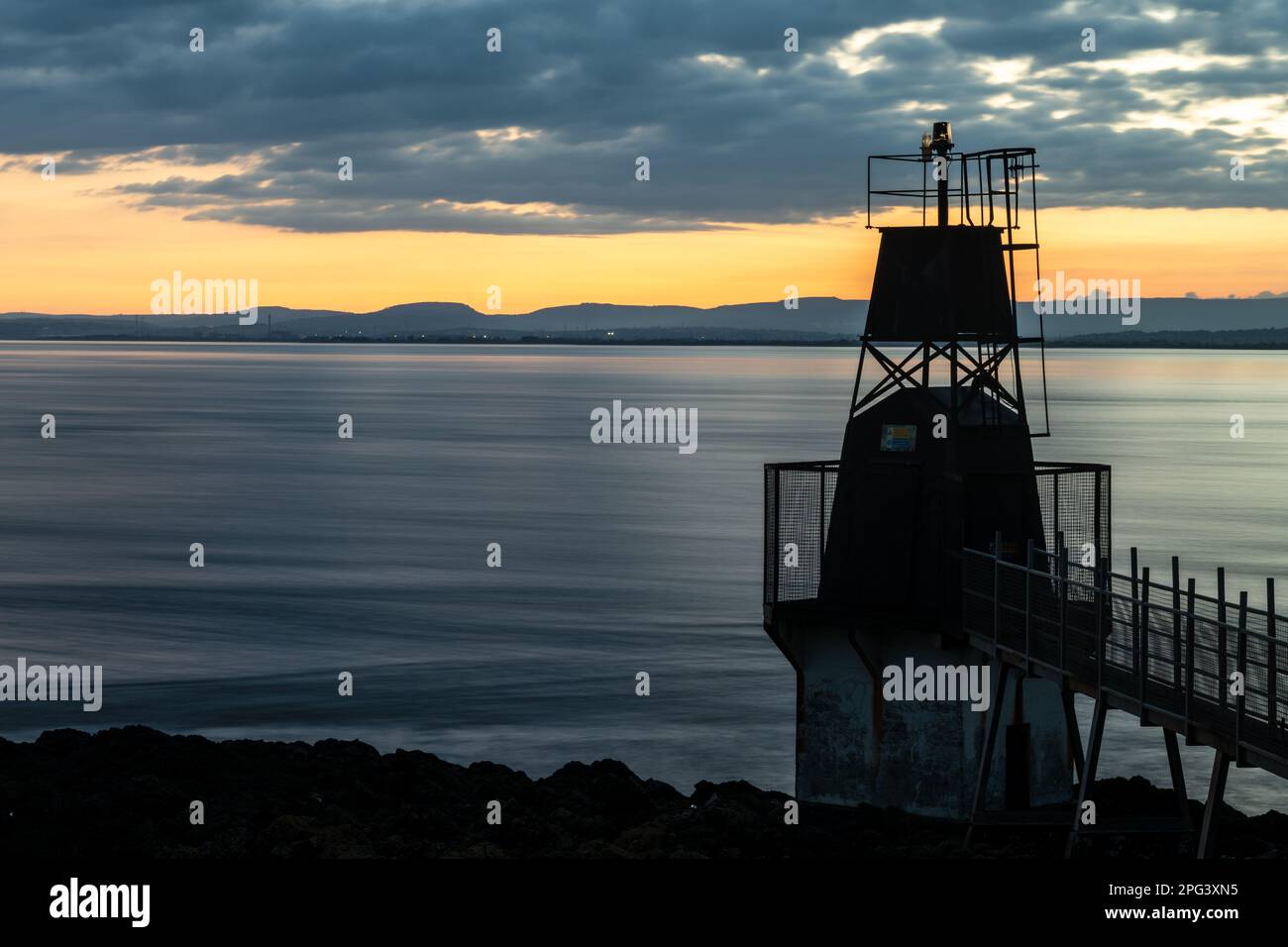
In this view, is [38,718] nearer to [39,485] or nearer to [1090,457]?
[39,485]

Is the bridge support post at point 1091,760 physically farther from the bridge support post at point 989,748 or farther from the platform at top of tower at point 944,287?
the platform at top of tower at point 944,287

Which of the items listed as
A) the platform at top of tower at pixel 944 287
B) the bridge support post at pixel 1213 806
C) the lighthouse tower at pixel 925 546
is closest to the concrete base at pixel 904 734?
the lighthouse tower at pixel 925 546

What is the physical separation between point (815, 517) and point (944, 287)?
4.24 meters

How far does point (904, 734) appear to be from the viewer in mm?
24766

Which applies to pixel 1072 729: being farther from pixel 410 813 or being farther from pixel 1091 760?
pixel 410 813

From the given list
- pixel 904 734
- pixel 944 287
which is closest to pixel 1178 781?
pixel 904 734

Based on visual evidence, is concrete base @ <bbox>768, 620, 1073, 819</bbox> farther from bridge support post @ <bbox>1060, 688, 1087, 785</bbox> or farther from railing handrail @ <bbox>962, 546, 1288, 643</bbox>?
railing handrail @ <bbox>962, 546, 1288, 643</bbox>

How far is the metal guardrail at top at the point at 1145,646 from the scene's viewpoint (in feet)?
60.5

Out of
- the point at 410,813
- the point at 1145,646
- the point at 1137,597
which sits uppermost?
the point at 1137,597

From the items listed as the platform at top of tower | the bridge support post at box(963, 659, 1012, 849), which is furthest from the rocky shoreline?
the platform at top of tower

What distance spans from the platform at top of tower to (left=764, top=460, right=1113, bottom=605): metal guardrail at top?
7.90ft
